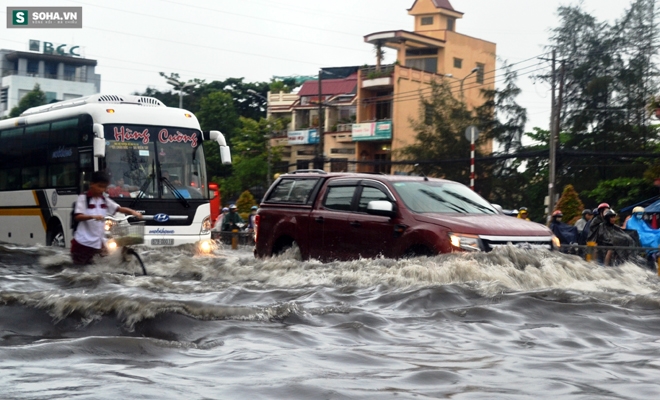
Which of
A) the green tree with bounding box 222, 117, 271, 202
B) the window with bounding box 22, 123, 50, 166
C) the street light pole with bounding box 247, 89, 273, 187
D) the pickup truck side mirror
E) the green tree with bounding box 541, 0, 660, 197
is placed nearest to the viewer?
the pickup truck side mirror

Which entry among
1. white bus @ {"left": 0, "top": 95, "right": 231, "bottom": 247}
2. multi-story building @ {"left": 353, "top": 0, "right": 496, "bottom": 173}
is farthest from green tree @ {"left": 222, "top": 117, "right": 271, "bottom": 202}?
white bus @ {"left": 0, "top": 95, "right": 231, "bottom": 247}

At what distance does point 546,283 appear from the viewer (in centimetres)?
1005

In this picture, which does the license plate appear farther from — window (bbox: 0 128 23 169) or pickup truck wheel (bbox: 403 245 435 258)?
pickup truck wheel (bbox: 403 245 435 258)

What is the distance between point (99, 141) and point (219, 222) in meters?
13.0

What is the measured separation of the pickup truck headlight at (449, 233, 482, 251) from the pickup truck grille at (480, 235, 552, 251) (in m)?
0.07

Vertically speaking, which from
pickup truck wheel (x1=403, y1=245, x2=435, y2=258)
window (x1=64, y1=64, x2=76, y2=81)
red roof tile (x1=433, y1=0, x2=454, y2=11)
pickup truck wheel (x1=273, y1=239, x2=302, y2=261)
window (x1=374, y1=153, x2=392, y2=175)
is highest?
red roof tile (x1=433, y1=0, x2=454, y2=11)

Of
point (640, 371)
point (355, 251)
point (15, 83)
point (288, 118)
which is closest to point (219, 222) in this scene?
point (355, 251)

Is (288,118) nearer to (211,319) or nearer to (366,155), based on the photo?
(366,155)

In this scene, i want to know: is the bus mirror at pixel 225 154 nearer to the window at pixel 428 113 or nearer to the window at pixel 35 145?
the window at pixel 35 145

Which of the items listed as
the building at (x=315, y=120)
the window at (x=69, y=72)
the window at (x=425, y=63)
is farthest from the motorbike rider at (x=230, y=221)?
the window at (x=69, y=72)

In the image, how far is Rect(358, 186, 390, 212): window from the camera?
37.7 feet

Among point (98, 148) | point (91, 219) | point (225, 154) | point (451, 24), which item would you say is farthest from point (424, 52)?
point (91, 219)

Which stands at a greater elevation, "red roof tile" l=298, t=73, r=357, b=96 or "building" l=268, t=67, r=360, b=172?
"red roof tile" l=298, t=73, r=357, b=96

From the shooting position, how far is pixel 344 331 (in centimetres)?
746
